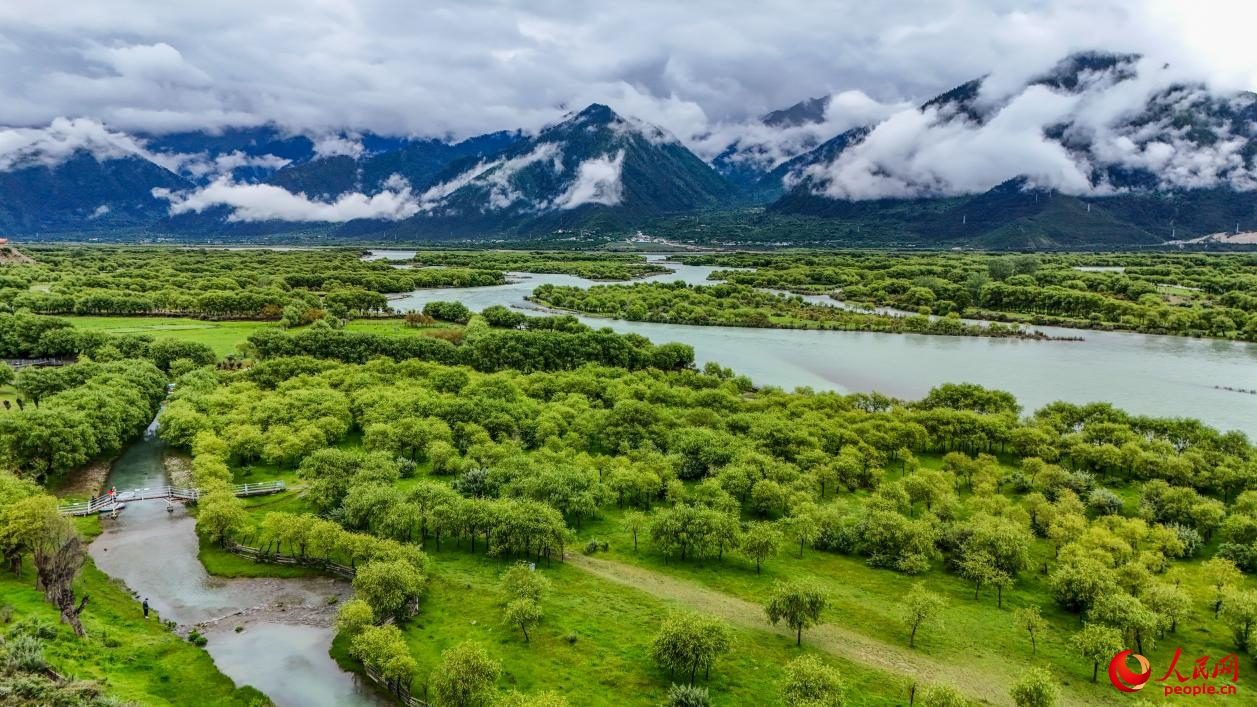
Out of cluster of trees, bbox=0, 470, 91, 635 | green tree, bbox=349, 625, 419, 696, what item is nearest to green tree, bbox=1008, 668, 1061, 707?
green tree, bbox=349, 625, 419, 696

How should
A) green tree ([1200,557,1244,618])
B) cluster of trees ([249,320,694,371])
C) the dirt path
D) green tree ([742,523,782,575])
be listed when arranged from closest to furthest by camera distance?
the dirt path
green tree ([1200,557,1244,618])
green tree ([742,523,782,575])
cluster of trees ([249,320,694,371])

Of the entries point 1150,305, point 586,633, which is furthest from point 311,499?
point 1150,305

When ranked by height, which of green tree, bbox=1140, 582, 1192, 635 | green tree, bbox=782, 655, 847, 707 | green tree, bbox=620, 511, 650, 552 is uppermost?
green tree, bbox=1140, 582, 1192, 635

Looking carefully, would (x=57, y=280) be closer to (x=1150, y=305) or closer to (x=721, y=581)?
(x=721, y=581)

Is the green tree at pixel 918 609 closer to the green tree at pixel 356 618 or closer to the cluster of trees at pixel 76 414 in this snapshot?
the green tree at pixel 356 618

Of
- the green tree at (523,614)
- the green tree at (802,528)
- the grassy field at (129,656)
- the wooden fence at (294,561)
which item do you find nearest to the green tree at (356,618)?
the grassy field at (129,656)

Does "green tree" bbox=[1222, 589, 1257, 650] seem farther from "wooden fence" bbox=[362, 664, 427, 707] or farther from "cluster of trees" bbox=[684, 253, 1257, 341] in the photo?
"cluster of trees" bbox=[684, 253, 1257, 341]

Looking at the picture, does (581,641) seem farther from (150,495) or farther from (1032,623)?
(150,495)
